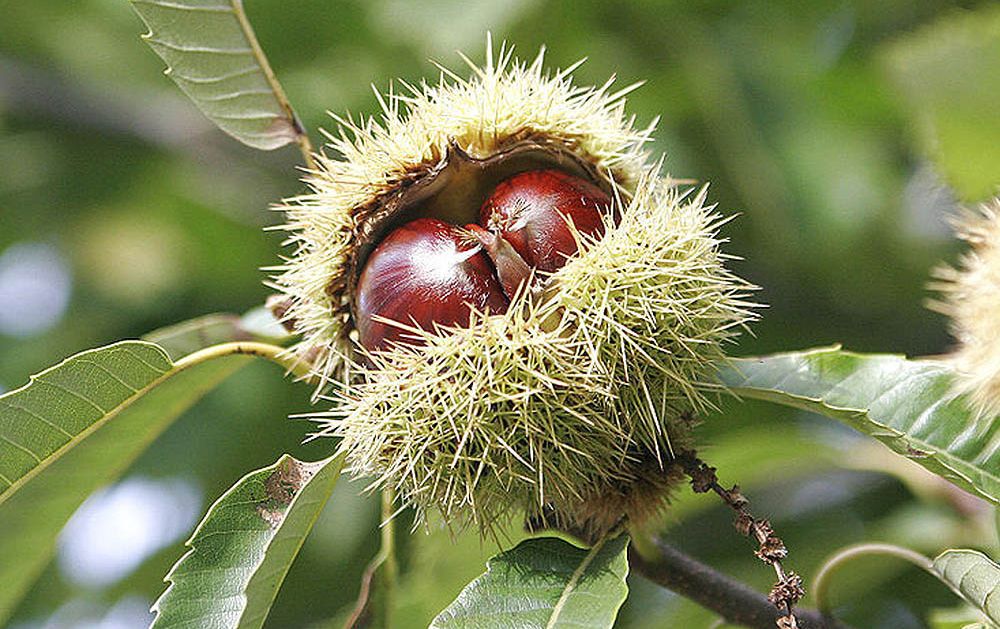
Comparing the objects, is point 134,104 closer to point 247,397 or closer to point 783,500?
point 247,397

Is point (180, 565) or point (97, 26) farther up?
point (97, 26)

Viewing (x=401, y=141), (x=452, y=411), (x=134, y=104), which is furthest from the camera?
(x=134, y=104)

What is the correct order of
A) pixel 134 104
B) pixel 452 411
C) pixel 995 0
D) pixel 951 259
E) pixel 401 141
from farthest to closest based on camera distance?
pixel 134 104 → pixel 951 259 → pixel 995 0 → pixel 401 141 → pixel 452 411

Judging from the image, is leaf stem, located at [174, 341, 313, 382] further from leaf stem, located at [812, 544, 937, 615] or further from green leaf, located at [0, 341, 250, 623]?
leaf stem, located at [812, 544, 937, 615]

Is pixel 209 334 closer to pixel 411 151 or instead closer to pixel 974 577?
pixel 411 151

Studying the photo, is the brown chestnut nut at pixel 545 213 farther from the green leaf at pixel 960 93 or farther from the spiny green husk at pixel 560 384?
the green leaf at pixel 960 93

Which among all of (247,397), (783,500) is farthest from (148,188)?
(783,500)

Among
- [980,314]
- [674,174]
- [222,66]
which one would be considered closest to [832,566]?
[980,314]
